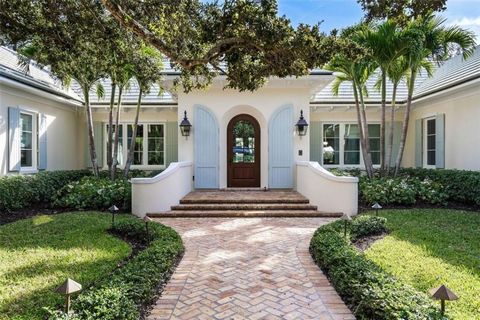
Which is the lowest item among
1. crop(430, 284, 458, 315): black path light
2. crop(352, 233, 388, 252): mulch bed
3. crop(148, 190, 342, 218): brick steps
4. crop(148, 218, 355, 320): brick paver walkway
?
crop(148, 218, 355, 320): brick paver walkway

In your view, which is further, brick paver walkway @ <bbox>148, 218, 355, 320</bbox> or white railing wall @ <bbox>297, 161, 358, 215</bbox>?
white railing wall @ <bbox>297, 161, 358, 215</bbox>

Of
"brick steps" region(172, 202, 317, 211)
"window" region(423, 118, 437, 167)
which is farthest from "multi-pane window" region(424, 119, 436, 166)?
"brick steps" region(172, 202, 317, 211)

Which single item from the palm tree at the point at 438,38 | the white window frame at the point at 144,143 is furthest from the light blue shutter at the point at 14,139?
the palm tree at the point at 438,38

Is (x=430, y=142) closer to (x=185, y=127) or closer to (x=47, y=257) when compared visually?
(x=185, y=127)

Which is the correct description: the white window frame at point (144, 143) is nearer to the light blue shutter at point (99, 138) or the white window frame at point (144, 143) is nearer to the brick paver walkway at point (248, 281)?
the light blue shutter at point (99, 138)

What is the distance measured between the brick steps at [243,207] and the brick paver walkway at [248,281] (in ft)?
6.44

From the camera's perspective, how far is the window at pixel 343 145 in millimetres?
15852

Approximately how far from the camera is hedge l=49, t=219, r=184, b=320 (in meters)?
3.48

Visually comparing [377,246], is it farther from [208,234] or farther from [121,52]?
[121,52]

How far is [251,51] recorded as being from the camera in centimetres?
583

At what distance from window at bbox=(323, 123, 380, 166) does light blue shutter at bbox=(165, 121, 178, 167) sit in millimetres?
6587

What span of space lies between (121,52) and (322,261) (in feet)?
19.4

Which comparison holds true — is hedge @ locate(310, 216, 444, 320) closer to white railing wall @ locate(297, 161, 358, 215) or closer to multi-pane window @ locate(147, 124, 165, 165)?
white railing wall @ locate(297, 161, 358, 215)

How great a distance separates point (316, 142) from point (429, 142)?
4.50 meters
